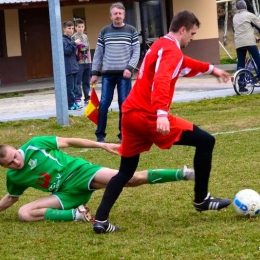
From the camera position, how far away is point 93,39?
1021 inches

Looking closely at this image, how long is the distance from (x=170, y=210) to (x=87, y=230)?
86 centimetres

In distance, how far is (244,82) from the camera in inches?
615

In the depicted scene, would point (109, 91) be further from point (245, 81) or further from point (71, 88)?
point (245, 81)

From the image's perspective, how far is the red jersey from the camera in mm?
5441

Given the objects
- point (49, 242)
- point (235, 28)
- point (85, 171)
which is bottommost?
point (49, 242)

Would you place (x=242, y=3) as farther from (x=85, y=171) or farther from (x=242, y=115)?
(x=85, y=171)

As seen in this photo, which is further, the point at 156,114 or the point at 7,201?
the point at 7,201

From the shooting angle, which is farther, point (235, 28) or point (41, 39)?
point (41, 39)

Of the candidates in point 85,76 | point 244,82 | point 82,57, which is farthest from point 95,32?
point 244,82

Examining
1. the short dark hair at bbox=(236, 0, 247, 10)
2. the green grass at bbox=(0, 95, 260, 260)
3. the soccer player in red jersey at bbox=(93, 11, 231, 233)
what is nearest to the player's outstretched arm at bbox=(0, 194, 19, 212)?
the green grass at bbox=(0, 95, 260, 260)

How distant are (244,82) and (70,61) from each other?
3.55 meters

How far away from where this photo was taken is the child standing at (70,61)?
1521cm

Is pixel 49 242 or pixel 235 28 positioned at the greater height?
pixel 235 28

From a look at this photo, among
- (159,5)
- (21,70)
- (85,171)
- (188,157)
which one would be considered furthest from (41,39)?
(85,171)
